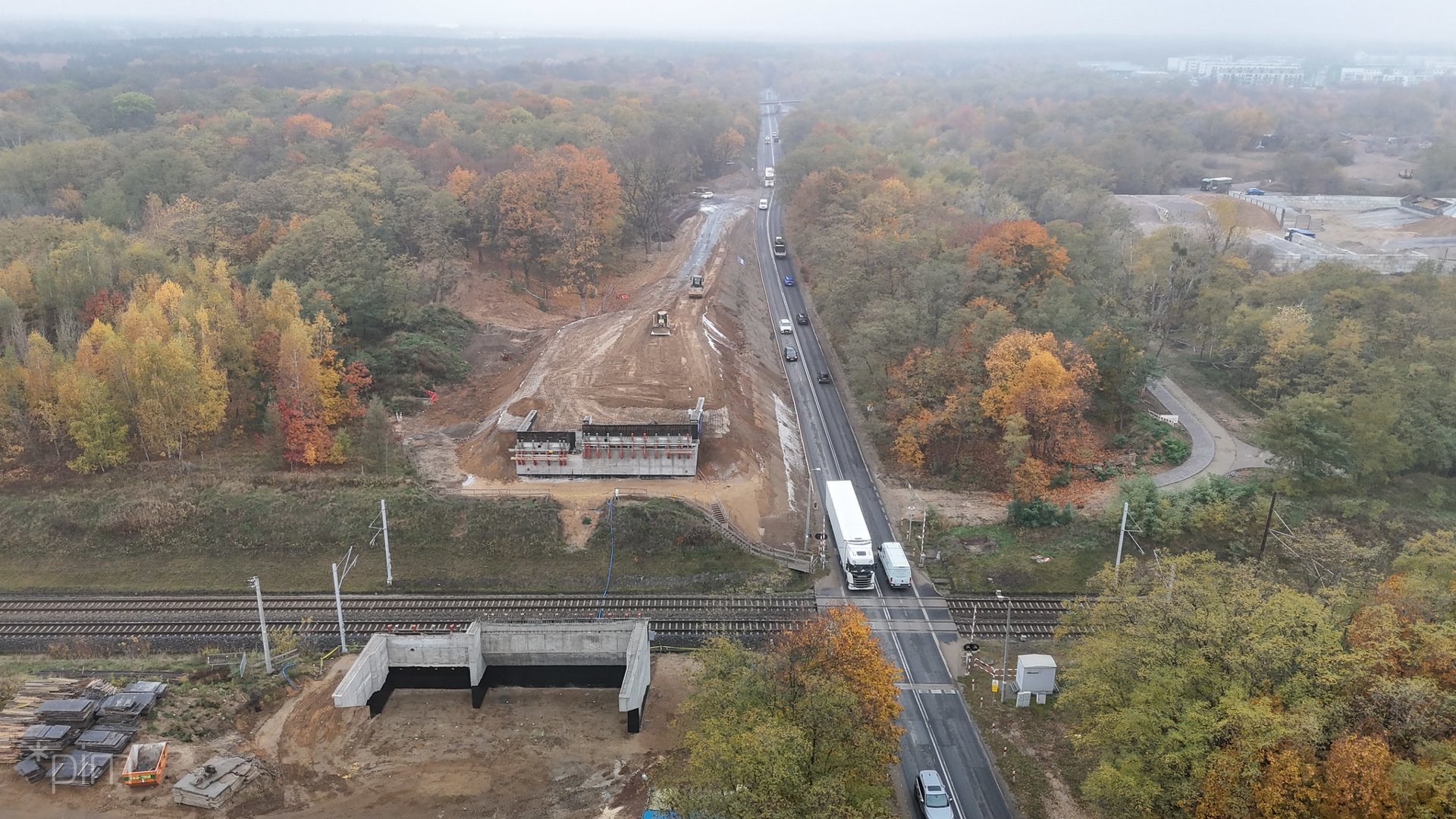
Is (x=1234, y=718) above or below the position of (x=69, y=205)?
below

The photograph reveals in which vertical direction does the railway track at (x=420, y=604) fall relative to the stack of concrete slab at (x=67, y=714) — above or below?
below

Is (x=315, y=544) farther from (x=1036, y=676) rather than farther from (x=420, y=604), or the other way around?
(x=1036, y=676)

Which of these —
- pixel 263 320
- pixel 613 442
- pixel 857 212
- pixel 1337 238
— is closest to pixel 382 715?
pixel 613 442

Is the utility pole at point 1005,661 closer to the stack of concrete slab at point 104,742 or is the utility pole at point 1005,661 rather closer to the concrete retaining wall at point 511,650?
the concrete retaining wall at point 511,650

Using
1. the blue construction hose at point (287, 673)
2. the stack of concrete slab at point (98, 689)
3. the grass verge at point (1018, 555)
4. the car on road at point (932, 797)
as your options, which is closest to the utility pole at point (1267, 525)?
the grass verge at point (1018, 555)

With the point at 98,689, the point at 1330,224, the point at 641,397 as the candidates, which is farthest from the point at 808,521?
the point at 1330,224

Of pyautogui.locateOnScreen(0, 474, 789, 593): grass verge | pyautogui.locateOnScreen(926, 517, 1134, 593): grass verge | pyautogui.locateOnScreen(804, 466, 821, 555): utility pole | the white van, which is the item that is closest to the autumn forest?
pyautogui.locateOnScreen(926, 517, 1134, 593): grass verge

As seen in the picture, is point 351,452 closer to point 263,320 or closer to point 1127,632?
point 263,320
